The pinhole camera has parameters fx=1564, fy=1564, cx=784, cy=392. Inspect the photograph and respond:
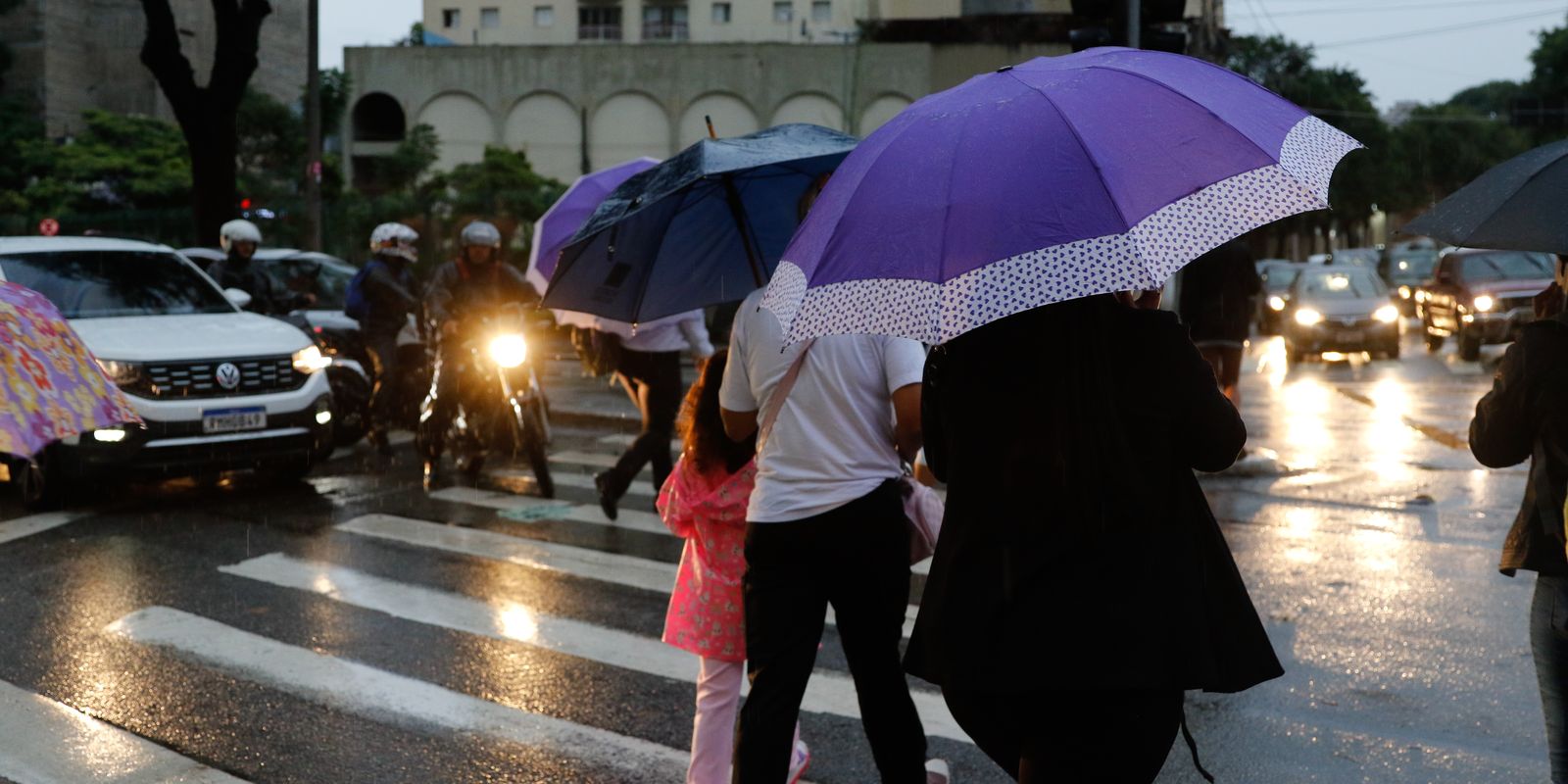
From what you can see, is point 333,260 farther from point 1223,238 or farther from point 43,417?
point 1223,238

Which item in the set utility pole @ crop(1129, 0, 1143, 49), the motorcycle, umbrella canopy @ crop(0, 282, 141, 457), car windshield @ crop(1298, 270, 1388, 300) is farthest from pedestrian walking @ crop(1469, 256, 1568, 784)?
car windshield @ crop(1298, 270, 1388, 300)

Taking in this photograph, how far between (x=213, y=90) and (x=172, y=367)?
946cm

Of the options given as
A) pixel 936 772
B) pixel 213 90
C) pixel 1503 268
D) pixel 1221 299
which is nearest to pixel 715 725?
pixel 936 772

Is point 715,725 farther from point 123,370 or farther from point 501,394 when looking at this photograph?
point 123,370

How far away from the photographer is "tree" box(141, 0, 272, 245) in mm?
18031

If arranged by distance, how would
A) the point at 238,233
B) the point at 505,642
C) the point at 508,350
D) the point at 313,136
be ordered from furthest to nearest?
1. the point at 313,136
2. the point at 238,233
3. the point at 508,350
4. the point at 505,642

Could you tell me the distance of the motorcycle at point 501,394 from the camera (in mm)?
10328

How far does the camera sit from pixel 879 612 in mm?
3996

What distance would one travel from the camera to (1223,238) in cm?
266

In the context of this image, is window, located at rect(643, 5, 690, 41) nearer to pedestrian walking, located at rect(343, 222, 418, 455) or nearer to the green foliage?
the green foliage

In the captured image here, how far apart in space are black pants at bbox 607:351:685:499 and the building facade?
48430mm

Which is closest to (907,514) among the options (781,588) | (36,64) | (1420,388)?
(781,588)

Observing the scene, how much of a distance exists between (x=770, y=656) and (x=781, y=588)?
0.17 m

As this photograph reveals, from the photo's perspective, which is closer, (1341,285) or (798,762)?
(798,762)
